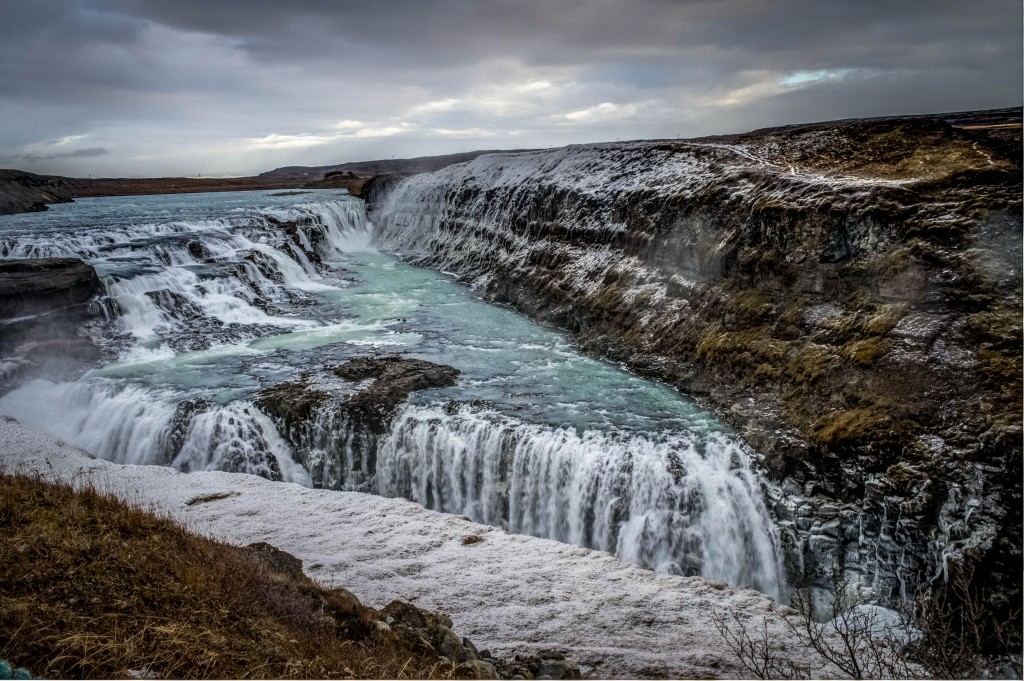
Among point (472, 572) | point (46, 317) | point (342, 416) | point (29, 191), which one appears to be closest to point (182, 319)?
point (46, 317)

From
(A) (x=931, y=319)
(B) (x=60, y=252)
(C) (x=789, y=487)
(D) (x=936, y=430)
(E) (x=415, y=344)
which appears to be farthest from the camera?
(B) (x=60, y=252)

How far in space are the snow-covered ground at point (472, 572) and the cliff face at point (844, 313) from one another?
2.77 meters

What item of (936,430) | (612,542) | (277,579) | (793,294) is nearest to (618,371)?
(793,294)

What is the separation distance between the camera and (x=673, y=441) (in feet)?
39.4

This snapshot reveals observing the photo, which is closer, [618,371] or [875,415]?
[875,415]

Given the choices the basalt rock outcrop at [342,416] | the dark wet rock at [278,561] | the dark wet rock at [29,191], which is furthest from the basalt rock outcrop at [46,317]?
the dark wet rock at [29,191]

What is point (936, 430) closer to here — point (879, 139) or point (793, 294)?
point (793, 294)

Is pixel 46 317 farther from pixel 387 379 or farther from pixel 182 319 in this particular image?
pixel 387 379

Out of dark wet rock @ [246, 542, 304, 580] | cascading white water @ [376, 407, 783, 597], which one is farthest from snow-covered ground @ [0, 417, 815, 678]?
cascading white water @ [376, 407, 783, 597]

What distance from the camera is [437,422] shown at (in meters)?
13.3

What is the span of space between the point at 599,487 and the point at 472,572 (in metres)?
3.22

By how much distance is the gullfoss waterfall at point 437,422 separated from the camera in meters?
11.0

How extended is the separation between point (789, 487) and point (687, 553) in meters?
2.20

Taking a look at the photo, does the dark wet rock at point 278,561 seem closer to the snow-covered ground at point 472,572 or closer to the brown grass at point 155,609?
the brown grass at point 155,609
